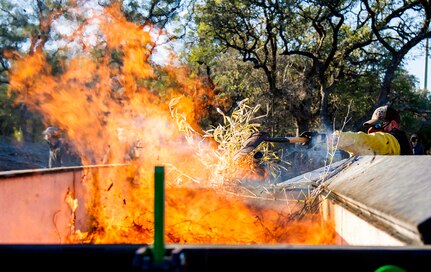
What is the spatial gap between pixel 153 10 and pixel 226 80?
18.8 ft

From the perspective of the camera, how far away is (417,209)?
5.75ft

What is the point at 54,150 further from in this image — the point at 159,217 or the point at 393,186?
the point at 159,217

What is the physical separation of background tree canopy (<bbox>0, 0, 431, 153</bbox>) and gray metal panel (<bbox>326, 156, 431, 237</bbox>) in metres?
17.3

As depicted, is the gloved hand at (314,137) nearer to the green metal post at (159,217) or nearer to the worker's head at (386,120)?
the worker's head at (386,120)

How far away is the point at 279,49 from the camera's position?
983 inches

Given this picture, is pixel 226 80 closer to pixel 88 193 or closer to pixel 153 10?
pixel 153 10

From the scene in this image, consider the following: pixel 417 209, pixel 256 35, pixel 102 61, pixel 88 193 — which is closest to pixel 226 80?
pixel 256 35

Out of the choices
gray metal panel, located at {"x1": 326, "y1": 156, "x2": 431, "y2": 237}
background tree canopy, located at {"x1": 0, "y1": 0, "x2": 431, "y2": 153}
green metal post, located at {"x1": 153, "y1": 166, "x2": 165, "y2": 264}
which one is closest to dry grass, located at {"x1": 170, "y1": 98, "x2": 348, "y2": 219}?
gray metal panel, located at {"x1": 326, "y1": 156, "x2": 431, "y2": 237}

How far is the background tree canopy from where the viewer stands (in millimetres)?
21344

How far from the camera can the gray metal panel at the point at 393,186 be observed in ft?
5.90

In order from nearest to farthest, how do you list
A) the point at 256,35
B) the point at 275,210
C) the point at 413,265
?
the point at 413,265 < the point at 275,210 < the point at 256,35

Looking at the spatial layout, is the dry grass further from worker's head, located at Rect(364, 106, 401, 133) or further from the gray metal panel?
worker's head, located at Rect(364, 106, 401, 133)

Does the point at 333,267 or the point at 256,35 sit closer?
the point at 333,267

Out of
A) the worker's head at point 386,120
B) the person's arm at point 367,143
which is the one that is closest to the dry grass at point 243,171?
the person's arm at point 367,143
